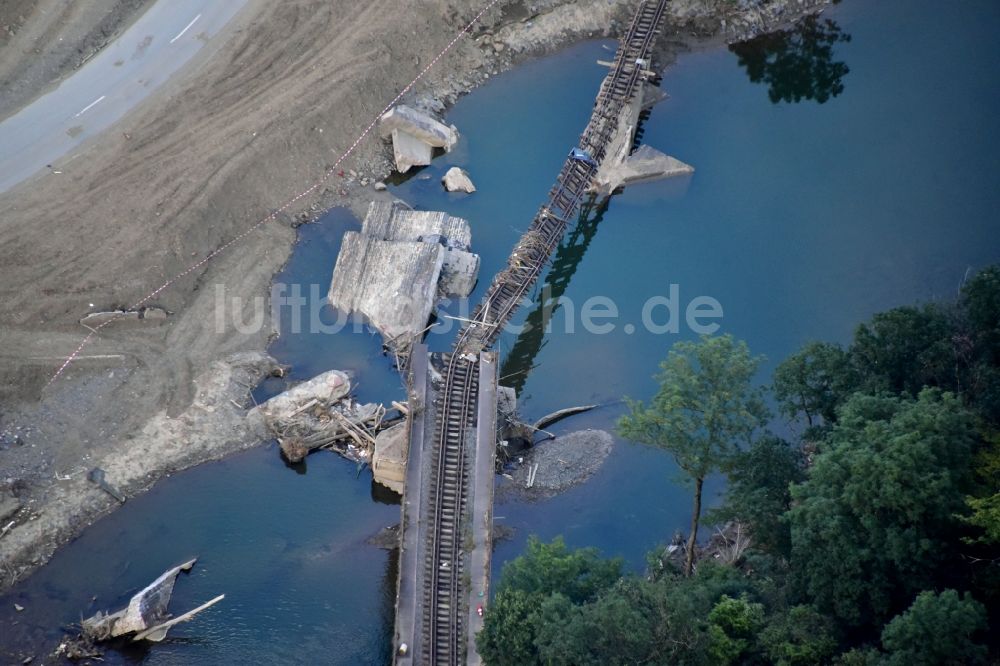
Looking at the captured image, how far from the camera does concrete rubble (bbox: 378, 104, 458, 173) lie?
58.1 meters

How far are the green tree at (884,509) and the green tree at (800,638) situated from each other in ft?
3.13

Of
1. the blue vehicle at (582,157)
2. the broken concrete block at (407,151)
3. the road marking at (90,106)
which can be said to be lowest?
the road marking at (90,106)

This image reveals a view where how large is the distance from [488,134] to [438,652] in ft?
91.9

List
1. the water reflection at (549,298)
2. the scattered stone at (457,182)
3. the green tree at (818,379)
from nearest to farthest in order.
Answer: the green tree at (818,379) → the water reflection at (549,298) → the scattered stone at (457,182)

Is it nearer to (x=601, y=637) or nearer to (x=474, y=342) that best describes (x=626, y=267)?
(x=474, y=342)

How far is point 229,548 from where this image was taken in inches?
1871

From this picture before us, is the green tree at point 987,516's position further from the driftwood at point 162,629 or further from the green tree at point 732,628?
the driftwood at point 162,629

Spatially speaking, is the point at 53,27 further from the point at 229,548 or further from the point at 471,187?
the point at 229,548

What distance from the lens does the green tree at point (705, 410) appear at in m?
42.0

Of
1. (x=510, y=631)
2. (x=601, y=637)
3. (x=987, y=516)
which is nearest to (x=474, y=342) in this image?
(x=510, y=631)

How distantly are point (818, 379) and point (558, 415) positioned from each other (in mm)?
12430

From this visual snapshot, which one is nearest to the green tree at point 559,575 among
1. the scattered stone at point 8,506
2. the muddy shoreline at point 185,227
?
the muddy shoreline at point 185,227

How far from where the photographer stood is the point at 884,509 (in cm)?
3722

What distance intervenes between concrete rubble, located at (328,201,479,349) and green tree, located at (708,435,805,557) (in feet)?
54.9
